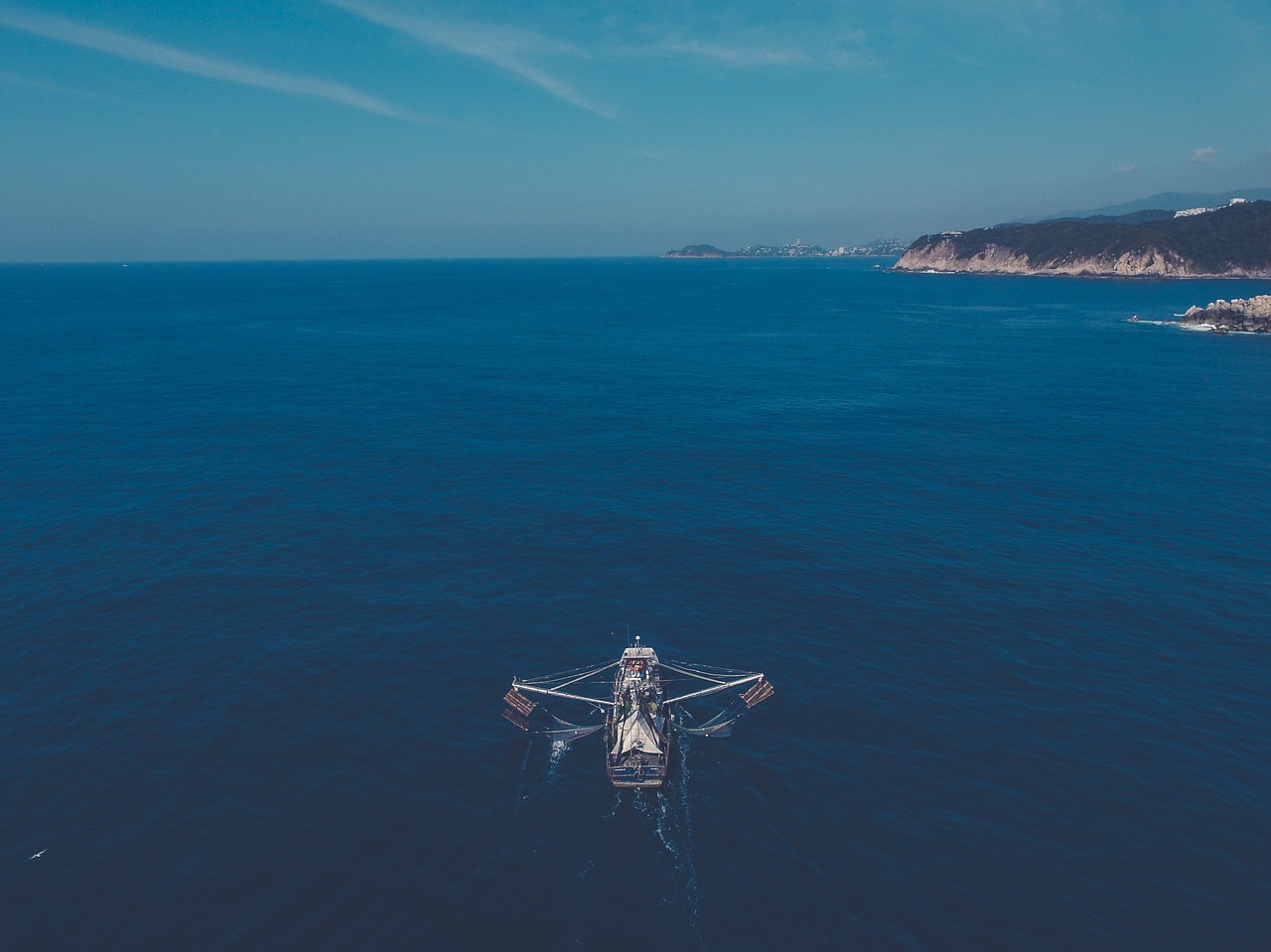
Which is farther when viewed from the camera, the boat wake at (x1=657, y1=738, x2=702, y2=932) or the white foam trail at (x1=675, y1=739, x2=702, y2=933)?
the boat wake at (x1=657, y1=738, x2=702, y2=932)

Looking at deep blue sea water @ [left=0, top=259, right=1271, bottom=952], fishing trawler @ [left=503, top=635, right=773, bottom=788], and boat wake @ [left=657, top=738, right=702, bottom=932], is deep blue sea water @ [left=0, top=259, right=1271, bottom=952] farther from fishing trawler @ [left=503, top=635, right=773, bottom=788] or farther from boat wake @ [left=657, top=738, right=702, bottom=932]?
fishing trawler @ [left=503, top=635, right=773, bottom=788]

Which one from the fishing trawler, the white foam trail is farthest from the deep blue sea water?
the fishing trawler

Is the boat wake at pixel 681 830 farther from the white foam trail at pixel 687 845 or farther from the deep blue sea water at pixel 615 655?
the deep blue sea water at pixel 615 655

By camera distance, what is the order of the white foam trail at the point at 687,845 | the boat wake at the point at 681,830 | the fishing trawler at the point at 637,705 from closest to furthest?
the white foam trail at the point at 687,845 < the boat wake at the point at 681,830 < the fishing trawler at the point at 637,705

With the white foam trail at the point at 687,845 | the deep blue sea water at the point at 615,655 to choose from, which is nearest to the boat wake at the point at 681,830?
the white foam trail at the point at 687,845

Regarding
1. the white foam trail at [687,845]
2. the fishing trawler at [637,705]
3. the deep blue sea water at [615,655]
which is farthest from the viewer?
the fishing trawler at [637,705]

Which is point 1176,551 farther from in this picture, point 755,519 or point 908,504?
point 755,519

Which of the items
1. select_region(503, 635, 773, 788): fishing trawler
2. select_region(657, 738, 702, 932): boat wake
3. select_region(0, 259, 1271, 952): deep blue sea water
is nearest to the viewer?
select_region(0, 259, 1271, 952): deep blue sea water
